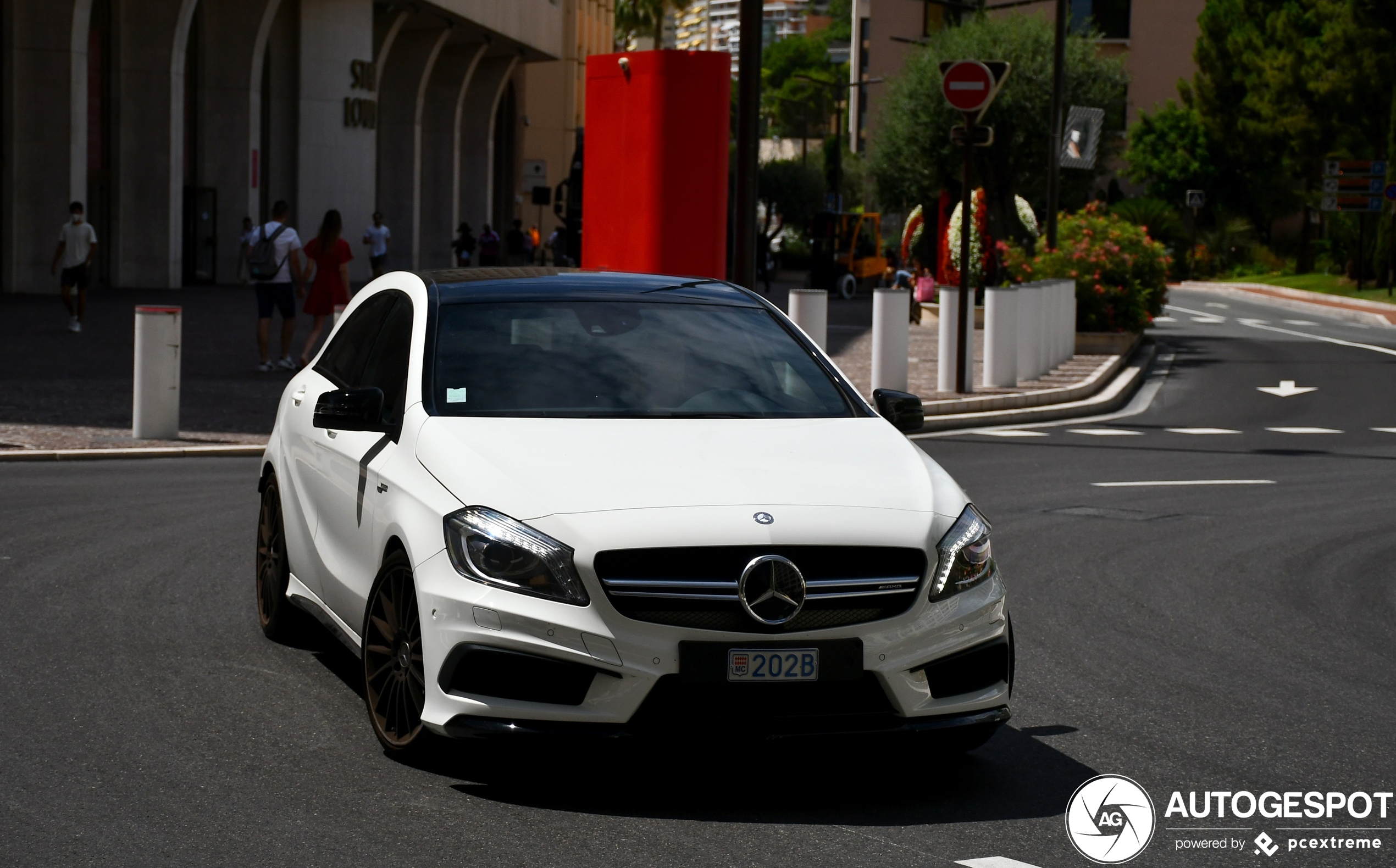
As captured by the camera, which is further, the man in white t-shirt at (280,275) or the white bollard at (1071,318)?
the white bollard at (1071,318)

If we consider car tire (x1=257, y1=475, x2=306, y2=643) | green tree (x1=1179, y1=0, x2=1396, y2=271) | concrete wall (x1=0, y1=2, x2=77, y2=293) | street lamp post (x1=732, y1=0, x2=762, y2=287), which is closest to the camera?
car tire (x1=257, y1=475, x2=306, y2=643)

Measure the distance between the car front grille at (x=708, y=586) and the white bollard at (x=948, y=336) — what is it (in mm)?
15463

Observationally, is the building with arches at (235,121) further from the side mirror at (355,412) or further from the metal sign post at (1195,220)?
the side mirror at (355,412)

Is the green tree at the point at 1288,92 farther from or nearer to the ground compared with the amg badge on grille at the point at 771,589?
farther from the ground

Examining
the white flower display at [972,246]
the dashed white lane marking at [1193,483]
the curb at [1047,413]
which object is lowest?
the dashed white lane marking at [1193,483]

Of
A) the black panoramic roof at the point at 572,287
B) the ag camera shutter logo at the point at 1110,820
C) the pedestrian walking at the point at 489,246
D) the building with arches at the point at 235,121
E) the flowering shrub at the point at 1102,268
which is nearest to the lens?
the ag camera shutter logo at the point at 1110,820

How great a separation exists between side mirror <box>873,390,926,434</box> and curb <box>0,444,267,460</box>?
8.60 meters

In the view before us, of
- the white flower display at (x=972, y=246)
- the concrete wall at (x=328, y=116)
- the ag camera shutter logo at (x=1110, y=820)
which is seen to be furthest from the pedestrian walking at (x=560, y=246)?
the ag camera shutter logo at (x=1110, y=820)

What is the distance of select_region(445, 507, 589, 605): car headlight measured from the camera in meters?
5.05

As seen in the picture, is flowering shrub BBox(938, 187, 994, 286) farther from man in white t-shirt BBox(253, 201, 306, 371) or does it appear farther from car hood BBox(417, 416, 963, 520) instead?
car hood BBox(417, 416, 963, 520)

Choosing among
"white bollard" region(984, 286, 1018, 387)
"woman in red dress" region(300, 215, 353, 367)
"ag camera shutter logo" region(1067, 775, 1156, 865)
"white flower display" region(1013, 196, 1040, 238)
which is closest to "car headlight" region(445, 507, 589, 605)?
"ag camera shutter logo" region(1067, 775, 1156, 865)

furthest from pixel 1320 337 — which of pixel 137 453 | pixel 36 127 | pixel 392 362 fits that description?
pixel 392 362

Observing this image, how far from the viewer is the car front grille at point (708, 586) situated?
5.04 meters

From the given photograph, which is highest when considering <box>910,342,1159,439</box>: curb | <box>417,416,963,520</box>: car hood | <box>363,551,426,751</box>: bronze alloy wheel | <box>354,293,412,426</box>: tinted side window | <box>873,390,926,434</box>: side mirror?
<box>354,293,412,426</box>: tinted side window
